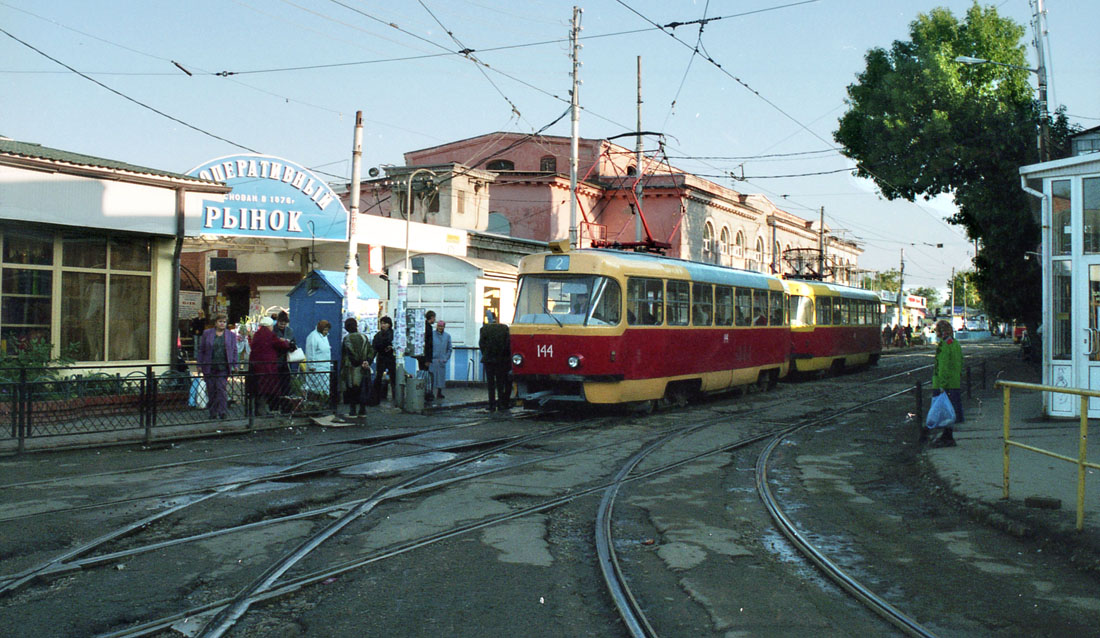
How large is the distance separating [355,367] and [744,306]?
907 cm

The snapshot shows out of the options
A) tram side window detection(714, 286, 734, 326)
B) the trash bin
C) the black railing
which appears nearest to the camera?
the black railing

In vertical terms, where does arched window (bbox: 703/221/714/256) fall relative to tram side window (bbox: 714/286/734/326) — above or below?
above

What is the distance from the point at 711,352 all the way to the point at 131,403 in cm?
1064

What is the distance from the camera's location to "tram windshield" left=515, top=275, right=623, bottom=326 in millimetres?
15164

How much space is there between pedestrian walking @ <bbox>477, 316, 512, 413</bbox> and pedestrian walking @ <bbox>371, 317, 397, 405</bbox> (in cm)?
164

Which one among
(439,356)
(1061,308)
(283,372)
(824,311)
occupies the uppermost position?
(824,311)

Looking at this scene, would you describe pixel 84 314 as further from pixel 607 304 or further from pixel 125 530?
pixel 125 530

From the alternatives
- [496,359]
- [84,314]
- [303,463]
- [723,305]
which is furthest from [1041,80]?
[84,314]

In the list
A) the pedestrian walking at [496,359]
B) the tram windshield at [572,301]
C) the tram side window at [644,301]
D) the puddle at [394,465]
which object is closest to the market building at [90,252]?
the pedestrian walking at [496,359]

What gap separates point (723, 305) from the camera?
19.0m

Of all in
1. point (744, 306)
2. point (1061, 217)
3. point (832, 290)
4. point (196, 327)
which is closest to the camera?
point (1061, 217)

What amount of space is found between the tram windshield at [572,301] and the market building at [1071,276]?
6692 mm

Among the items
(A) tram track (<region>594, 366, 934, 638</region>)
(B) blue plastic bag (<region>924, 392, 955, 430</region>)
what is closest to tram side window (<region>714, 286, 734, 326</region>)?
(A) tram track (<region>594, 366, 934, 638</region>)

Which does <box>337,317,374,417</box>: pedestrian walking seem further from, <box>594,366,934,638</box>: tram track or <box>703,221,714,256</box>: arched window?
<box>703,221,714,256</box>: arched window
